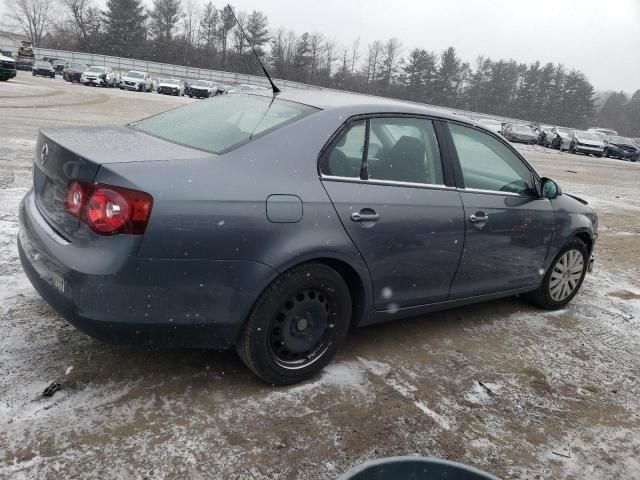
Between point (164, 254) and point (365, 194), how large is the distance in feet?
3.96

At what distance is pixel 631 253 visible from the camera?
23.5 ft

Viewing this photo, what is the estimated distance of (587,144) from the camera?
30.7m

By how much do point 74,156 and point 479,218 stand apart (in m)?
2.54

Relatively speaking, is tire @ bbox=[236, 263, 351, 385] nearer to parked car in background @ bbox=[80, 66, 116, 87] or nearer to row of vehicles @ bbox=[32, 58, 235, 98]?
row of vehicles @ bbox=[32, 58, 235, 98]

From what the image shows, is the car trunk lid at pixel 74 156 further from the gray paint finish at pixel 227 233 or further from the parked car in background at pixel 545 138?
the parked car in background at pixel 545 138

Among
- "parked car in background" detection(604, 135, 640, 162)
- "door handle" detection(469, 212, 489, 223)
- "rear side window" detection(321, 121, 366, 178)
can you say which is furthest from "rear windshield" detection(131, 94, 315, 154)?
"parked car in background" detection(604, 135, 640, 162)

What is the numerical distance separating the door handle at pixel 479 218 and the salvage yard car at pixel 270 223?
0.07 ft

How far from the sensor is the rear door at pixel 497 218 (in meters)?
3.78

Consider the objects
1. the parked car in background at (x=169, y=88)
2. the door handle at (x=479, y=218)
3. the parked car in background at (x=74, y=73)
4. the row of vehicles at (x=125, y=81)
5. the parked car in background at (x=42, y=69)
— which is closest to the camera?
the door handle at (x=479, y=218)

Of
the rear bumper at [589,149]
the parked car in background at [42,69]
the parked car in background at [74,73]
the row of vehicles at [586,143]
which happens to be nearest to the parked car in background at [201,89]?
the parked car in background at [74,73]

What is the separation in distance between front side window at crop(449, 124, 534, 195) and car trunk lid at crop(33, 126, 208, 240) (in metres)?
1.89

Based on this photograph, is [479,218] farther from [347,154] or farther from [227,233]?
[227,233]

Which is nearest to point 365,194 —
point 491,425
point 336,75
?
point 491,425

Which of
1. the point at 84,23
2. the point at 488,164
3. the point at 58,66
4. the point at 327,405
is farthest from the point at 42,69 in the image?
the point at 327,405
